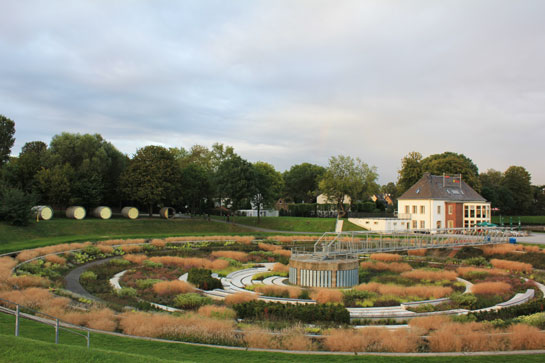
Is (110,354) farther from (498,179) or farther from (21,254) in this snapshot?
(498,179)

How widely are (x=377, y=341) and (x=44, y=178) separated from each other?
193 feet

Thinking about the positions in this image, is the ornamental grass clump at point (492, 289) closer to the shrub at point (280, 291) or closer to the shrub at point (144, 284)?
the shrub at point (280, 291)

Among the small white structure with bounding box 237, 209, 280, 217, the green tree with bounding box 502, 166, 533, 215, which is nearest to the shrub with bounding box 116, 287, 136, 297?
the small white structure with bounding box 237, 209, 280, 217

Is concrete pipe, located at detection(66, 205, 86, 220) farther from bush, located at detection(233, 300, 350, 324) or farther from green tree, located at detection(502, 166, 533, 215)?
green tree, located at detection(502, 166, 533, 215)

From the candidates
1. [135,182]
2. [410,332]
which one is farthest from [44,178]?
[410,332]

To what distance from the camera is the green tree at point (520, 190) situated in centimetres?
10064

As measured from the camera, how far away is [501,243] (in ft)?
145

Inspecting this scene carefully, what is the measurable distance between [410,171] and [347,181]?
1554 centimetres

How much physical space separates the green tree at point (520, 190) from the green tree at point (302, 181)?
54.0m

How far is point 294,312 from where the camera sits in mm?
17422

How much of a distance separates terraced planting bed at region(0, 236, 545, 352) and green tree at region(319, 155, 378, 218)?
35.9 meters

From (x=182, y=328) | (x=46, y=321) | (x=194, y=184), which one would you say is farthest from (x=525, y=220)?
(x=46, y=321)

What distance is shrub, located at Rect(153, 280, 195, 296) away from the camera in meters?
Answer: 23.1

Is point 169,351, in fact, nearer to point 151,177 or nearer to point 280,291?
point 280,291
